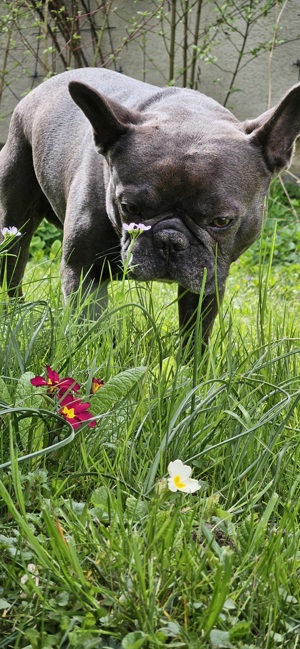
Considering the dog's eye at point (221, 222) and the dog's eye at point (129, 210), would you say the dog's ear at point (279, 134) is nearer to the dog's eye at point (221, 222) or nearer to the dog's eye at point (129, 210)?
the dog's eye at point (221, 222)

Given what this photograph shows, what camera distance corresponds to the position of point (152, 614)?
5.04 ft

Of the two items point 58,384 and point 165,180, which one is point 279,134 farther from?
point 58,384

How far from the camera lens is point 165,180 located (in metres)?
3.37

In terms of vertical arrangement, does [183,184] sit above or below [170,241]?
above

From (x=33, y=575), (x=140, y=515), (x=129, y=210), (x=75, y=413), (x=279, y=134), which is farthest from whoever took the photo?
(x=279, y=134)

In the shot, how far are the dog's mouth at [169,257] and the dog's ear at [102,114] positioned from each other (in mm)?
406

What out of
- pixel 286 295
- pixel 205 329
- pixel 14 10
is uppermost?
pixel 14 10

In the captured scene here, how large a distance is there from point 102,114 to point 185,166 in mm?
397

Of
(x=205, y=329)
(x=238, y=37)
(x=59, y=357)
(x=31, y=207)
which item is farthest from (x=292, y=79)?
(x=59, y=357)

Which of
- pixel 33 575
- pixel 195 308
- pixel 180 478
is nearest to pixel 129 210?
pixel 195 308

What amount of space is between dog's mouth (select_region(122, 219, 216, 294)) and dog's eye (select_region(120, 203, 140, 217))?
84mm

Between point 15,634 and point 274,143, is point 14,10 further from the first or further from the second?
point 15,634

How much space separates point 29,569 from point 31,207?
3.06 meters

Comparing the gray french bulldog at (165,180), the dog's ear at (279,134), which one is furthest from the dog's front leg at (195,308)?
the dog's ear at (279,134)
